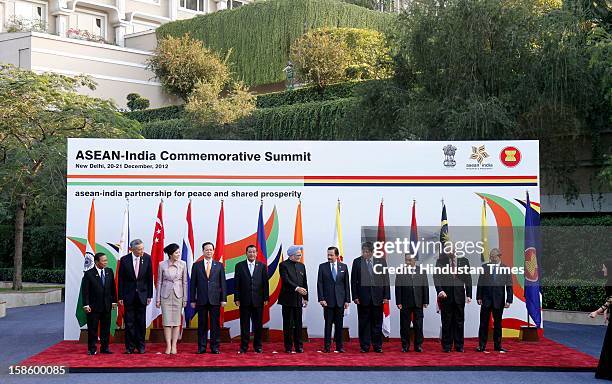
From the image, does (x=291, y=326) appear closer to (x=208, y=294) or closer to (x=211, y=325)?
(x=211, y=325)

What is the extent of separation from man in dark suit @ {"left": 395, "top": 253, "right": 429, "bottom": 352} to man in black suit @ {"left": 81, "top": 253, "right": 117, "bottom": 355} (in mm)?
4668

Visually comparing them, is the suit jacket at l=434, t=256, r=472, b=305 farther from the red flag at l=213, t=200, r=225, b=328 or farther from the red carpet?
the red flag at l=213, t=200, r=225, b=328

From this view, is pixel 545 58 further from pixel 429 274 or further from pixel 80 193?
pixel 80 193

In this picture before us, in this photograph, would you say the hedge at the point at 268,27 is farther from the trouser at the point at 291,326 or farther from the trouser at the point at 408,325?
the trouser at the point at 291,326

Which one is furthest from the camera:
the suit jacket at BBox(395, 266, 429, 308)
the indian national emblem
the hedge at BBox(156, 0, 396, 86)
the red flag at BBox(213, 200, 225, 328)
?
the hedge at BBox(156, 0, 396, 86)

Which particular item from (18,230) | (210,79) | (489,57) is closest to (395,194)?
(489,57)

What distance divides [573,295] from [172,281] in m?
9.33

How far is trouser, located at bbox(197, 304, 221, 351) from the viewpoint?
45.0 feet

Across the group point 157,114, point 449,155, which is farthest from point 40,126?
point 157,114

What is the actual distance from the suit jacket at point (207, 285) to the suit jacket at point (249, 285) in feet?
0.73

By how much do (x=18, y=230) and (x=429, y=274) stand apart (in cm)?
1384

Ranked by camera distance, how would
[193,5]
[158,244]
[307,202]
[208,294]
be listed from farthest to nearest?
[193,5] → [307,202] → [158,244] → [208,294]

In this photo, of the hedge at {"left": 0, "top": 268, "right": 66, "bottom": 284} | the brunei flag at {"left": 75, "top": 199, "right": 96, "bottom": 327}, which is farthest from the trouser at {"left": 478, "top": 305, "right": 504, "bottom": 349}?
the hedge at {"left": 0, "top": 268, "right": 66, "bottom": 284}

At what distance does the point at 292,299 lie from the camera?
45.6ft
